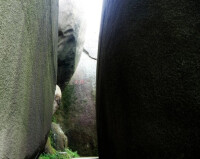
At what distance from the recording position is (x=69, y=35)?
7.23 m

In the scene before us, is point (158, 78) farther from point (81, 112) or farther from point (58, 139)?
point (81, 112)

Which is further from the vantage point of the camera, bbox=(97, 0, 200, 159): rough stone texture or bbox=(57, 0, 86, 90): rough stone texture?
bbox=(57, 0, 86, 90): rough stone texture

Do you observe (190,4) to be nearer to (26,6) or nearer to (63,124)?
(26,6)

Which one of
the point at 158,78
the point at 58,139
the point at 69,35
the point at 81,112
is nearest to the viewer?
the point at 158,78

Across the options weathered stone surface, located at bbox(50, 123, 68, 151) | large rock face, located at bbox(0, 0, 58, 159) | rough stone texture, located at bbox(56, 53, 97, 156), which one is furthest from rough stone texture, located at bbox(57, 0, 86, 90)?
large rock face, located at bbox(0, 0, 58, 159)

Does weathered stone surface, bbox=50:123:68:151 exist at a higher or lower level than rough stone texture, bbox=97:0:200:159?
lower

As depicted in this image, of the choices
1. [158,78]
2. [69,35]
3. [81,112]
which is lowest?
[81,112]

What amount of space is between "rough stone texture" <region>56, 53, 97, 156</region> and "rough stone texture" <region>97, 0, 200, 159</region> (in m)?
7.14

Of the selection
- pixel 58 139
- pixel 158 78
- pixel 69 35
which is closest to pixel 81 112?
pixel 58 139

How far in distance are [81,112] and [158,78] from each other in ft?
25.9

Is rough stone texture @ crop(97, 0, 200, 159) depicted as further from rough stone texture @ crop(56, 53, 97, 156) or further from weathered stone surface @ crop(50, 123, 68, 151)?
rough stone texture @ crop(56, 53, 97, 156)

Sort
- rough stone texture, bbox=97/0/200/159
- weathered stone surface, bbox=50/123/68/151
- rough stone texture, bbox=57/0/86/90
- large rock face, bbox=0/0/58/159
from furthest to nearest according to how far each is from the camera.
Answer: weathered stone surface, bbox=50/123/68/151 → rough stone texture, bbox=57/0/86/90 → rough stone texture, bbox=97/0/200/159 → large rock face, bbox=0/0/58/159

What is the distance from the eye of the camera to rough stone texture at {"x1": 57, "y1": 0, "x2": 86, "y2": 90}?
718 centimetres

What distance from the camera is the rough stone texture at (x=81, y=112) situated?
29.6 feet
